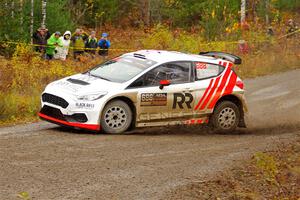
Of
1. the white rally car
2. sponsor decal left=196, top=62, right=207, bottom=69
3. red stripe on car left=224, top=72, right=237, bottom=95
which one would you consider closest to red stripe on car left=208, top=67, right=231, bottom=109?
the white rally car

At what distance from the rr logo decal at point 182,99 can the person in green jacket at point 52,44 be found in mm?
9831

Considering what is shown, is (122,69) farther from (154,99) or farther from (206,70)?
(206,70)

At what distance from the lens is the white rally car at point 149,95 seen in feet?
42.7

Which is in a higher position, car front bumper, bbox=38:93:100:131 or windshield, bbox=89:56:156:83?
windshield, bbox=89:56:156:83

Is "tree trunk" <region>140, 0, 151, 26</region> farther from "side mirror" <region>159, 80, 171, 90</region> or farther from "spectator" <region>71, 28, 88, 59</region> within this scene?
"side mirror" <region>159, 80, 171, 90</region>

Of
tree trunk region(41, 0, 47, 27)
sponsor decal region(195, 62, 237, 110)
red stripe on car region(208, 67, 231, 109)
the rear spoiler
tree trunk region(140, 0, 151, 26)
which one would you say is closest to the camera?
sponsor decal region(195, 62, 237, 110)

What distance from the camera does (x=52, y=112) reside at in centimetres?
1335

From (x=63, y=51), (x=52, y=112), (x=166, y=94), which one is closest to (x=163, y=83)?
(x=166, y=94)

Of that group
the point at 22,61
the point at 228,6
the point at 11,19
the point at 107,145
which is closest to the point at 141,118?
the point at 107,145

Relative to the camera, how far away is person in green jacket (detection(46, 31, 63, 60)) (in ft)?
75.1

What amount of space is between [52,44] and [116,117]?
407 inches

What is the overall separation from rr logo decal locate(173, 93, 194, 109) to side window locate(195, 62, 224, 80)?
0.52 meters

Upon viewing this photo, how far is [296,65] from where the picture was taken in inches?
1049

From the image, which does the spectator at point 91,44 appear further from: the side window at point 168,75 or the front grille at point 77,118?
the front grille at point 77,118
